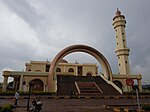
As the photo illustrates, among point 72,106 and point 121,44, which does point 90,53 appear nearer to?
point 121,44

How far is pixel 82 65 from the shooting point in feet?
162

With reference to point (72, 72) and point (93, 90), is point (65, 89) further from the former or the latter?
point (72, 72)

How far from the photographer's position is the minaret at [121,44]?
39.7m

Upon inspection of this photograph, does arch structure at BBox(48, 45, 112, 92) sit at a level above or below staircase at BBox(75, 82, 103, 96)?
above

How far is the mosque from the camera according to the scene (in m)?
28.4

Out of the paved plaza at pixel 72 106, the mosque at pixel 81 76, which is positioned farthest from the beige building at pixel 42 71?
the paved plaza at pixel 72 106

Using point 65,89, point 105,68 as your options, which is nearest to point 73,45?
point 105,68

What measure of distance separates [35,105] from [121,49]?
34.8 metres

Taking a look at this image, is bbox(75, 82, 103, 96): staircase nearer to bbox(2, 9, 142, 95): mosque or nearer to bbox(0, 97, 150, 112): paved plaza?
bbox(2, 9, 142, 95): mosque

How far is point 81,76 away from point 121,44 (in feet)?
47.8

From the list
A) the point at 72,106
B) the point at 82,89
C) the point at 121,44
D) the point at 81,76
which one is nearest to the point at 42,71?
the point at 81,76

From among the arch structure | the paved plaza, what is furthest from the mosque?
the paved plaza

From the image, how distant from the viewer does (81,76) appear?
36031 mm

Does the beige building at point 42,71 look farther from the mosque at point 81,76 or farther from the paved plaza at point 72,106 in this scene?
the paved plaza at point 72,106
